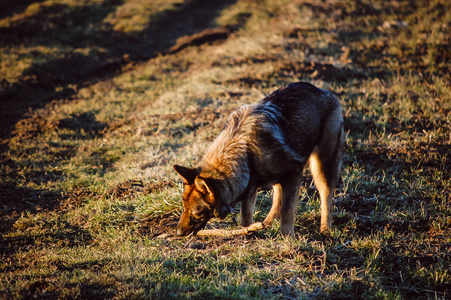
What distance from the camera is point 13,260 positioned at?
4.25 meters

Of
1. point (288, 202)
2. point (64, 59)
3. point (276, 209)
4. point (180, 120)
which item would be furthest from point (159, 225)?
point (64, 59)

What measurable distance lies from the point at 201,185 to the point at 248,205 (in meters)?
0.94

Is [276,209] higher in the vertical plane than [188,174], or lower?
lower

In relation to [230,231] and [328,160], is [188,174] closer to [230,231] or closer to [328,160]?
[230,231]

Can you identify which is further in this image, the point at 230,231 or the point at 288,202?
the point at 230,231

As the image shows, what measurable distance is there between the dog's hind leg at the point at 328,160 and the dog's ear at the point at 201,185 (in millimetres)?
1808

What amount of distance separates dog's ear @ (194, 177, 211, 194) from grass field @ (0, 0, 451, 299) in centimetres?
86

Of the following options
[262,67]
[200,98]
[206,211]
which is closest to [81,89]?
[200,98]

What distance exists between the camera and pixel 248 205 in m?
4.38

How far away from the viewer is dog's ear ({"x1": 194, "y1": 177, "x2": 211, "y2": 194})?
367 centimetres

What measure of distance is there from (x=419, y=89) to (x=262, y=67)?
490 cm

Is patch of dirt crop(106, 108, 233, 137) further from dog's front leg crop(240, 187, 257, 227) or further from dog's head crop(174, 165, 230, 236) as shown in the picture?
dog's head crop(174, 165, 230, 236)

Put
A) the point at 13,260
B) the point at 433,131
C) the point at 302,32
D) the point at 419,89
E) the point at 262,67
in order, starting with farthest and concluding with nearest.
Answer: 1. the point at 302,32
2. the point at 262,67
3. the point at 419,89
4. the point at 433,131
5. the point at 13,260

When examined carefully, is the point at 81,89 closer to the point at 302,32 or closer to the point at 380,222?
the point at 302,32
